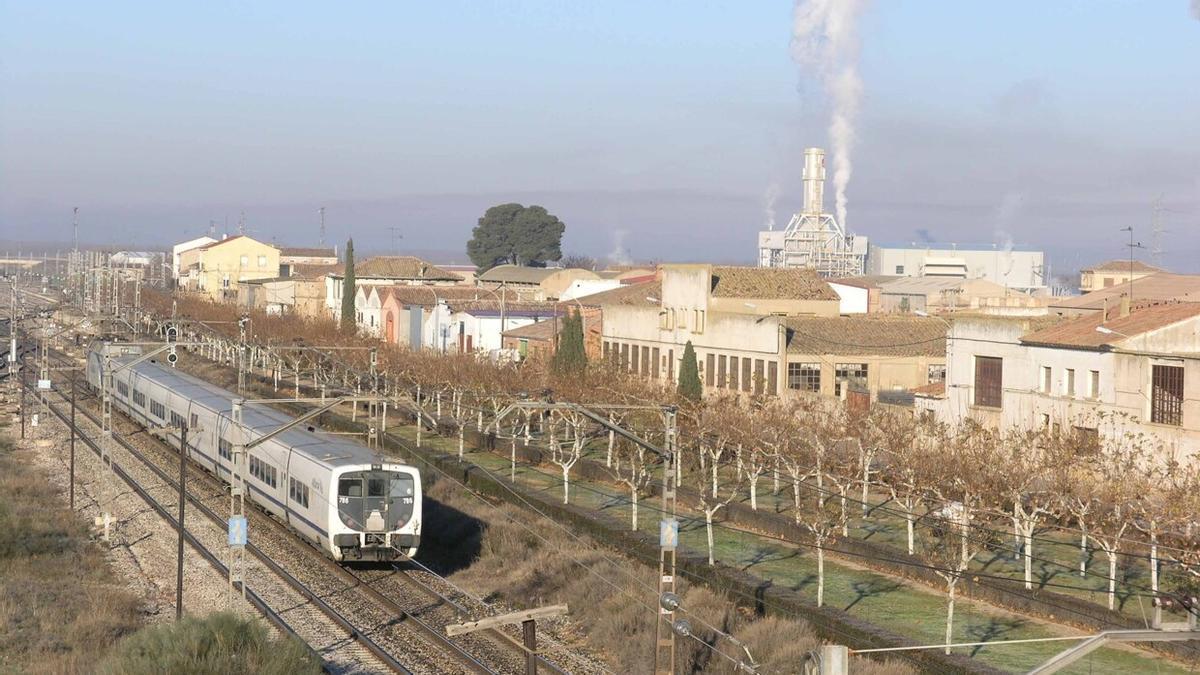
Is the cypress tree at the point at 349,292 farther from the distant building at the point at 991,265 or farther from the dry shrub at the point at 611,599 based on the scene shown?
the dry shrub at the point at 611,599

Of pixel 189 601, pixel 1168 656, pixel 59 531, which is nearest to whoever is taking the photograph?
pixel 1168 656

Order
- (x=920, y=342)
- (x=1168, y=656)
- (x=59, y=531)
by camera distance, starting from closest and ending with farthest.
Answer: (x=1168, y=656) → (x=59, y=531) → (x=920, y=342)

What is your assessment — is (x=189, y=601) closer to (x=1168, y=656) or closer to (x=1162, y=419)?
(x=1168, y=656)

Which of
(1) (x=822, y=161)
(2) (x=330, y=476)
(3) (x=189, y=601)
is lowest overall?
(3) (x=189, y=601)

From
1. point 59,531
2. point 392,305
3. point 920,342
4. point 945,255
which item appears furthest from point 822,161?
point 59,531

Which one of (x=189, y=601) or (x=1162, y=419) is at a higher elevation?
(x=1162, y=419)

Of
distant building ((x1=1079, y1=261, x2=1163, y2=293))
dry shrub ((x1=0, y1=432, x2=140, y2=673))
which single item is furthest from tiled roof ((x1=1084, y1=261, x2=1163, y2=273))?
dry shrub ((x1=0, y1=432, x2=140, y2=673))

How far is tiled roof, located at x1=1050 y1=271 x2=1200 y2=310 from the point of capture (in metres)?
68.6

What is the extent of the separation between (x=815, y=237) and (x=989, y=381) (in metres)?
68.8

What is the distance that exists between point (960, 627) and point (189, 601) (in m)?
15.5

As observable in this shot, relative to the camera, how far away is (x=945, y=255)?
125438mm

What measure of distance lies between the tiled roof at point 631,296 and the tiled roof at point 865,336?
429 inches

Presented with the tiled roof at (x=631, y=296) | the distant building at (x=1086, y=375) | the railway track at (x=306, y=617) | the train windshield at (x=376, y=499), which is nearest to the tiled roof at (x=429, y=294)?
the tiled roof at (x=631, y=296)

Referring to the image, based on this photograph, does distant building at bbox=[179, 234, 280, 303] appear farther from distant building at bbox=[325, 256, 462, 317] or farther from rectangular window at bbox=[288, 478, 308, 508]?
rectangular window at bbox=[288, 478, 308, 508]
